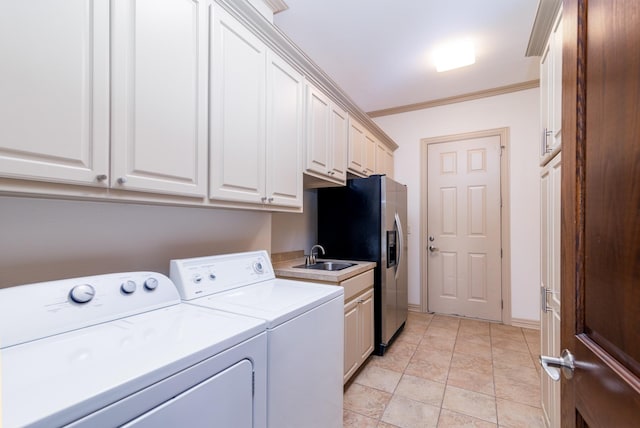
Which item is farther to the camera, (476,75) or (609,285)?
(476,75)

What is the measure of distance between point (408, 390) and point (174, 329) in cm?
184

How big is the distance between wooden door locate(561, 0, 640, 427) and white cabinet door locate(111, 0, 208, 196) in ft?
4.26

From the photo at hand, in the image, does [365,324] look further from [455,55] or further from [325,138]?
[455,55]

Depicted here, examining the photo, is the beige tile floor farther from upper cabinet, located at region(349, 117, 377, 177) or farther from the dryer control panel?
upper cabinet, located at region(349, 117, 377, 177)

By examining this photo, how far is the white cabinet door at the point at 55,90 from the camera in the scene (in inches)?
30.9

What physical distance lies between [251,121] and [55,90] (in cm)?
84

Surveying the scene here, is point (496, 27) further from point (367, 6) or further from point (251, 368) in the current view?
point (251, 368)

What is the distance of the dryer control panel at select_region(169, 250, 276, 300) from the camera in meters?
1.29

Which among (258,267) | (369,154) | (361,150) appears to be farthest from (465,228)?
(258,267)

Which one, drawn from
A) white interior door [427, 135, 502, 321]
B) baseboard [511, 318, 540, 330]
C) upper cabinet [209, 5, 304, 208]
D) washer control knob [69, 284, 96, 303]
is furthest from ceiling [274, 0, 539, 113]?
baseboard [511, 318, 540, 330]

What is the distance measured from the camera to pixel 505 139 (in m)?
3.41

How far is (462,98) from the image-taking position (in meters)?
3.61

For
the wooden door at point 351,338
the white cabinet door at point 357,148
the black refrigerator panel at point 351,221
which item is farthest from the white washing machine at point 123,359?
the white cabinet door at point 357,148

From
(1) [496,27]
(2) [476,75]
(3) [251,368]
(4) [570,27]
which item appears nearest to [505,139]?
(2) [476,75]
